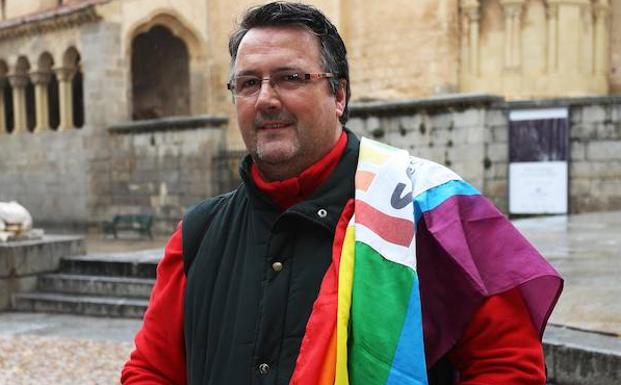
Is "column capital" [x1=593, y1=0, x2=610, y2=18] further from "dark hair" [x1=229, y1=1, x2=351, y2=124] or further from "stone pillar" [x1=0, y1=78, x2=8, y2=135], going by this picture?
"dark hair" [x1=229, y1=1, x2=351, y2=124]

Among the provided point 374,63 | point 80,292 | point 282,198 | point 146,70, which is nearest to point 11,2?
point 146,70

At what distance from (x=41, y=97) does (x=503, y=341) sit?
19.5m

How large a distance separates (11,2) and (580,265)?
22.0 meters

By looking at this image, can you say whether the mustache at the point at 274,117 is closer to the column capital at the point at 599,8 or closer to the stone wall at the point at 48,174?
the stone wall at the point at 48,174

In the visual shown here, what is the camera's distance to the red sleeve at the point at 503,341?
1.47 metres

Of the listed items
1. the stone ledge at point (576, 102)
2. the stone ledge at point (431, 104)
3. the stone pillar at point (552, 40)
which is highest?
the stone pillar at point (552, 40)

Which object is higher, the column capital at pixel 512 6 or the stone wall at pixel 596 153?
the column capital at pixel 512 6

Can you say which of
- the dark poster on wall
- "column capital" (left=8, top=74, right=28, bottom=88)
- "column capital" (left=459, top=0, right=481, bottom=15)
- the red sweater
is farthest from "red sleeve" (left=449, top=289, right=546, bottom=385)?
"column capital" (left=8, top=74, right=28, bottom=88)

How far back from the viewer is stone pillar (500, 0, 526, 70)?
17.0 m

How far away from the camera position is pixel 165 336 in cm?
189

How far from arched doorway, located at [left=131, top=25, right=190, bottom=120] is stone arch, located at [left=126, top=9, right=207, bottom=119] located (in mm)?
31

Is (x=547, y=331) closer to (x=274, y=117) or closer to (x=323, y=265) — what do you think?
(x=323, y=265)

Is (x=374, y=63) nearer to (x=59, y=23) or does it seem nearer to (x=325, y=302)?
(x=59, y=23)

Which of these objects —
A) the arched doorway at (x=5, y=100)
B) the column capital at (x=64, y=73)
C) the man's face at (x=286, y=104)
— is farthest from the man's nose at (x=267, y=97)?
the arched doorway at (x=5, y=100)
